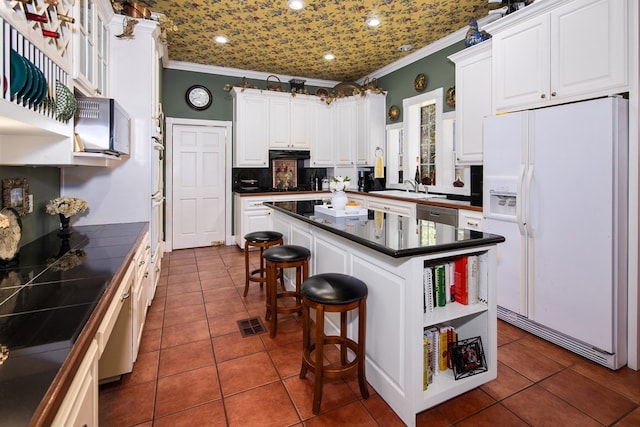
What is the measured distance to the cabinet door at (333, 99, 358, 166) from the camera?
19.3 ft

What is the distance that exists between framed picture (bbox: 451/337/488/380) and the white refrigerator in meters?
0.93

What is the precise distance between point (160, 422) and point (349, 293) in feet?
3.91

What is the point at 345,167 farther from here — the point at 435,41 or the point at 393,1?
the point at 393,1

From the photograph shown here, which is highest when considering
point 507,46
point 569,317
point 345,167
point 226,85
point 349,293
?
point 226,85

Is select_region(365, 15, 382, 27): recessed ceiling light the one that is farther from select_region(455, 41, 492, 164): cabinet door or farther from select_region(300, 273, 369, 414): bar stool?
select_region(300, 273, 369, 414): bar stool

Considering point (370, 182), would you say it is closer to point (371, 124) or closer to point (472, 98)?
point (371, 124)

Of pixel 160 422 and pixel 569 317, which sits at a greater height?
pixel 569 317

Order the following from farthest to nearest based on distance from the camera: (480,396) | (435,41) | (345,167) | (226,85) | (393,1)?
→ (345,167) → (226,85) → (435,41) → (393,1) → (480,396)

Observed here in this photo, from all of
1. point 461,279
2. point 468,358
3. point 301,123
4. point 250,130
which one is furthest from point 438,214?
point 250,130

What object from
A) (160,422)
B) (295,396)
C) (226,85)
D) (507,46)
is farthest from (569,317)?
(226,85)

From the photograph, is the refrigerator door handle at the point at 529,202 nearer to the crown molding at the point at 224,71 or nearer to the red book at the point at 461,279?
the red book at the point at 461,279

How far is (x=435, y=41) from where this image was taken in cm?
448

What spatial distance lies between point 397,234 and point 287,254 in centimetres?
101

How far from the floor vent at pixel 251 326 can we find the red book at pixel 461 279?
5.18ft
